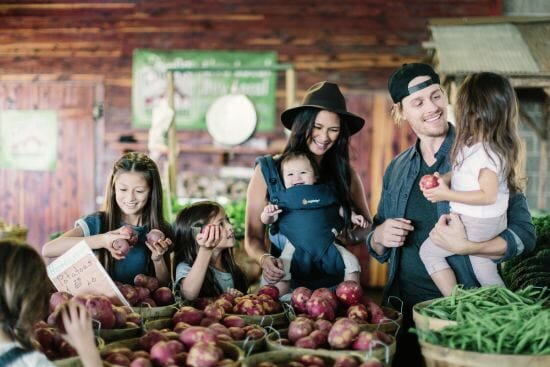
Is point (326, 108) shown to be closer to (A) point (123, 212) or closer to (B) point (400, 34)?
(A) point (123, 212)

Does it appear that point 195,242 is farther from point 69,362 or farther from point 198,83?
point 198,83

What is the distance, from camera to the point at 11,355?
1.80 meters

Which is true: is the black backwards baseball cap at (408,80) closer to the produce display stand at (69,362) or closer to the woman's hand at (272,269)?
the woman's hand at (272,269)

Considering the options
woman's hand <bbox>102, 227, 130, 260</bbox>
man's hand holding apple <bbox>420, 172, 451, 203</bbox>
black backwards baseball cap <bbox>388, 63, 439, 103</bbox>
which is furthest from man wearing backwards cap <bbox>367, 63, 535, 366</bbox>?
woman's hand <bbox>102, 227, 130, 260</bbox>

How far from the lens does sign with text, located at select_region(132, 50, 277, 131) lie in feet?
29.7

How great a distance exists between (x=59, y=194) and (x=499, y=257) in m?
8.21

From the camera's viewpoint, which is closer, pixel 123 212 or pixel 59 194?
pixel 123 212

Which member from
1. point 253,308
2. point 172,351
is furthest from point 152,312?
point 172,351

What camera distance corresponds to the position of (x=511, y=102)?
2666 mm

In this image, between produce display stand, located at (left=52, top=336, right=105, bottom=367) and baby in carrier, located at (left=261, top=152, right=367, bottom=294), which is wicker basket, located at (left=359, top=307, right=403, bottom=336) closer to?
baby in carrier, located at (left=261, top=152, right=367, bottom=294)

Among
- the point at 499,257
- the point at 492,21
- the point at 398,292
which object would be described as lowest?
the point at 398,292

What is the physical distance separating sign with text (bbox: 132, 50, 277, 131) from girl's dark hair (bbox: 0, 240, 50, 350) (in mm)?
7211

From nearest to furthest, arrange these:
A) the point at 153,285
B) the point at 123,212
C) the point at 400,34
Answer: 1. the point at 153,285
2. the point at 123,212
3. the point at 400,34

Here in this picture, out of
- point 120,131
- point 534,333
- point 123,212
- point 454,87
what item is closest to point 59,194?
point 120,131
